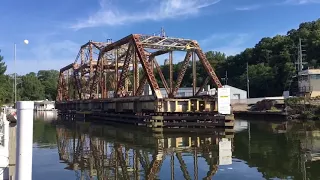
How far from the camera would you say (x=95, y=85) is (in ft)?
186

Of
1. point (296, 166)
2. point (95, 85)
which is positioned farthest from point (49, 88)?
point (296, 166)

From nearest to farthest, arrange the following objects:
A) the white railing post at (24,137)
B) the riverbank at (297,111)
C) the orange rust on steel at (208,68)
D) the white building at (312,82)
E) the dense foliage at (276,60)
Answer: the white railing post at (24,137) < the orange rust on steel at (208,68) < the riverbank at (297,111) < the white building at (312,82) < the dense foliage at (276,60)

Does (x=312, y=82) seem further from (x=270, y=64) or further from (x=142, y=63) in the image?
(x=270, y=64)

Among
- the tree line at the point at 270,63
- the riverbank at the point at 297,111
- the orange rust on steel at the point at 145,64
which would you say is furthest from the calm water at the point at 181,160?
the tree line at the point at 270,63

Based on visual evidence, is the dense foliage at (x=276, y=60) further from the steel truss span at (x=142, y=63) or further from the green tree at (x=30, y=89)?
the green tree at (x=30, y=89)

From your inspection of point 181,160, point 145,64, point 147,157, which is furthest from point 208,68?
point 181,160

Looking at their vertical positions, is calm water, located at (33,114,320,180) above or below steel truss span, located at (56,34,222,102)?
below

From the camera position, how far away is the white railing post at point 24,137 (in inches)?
161

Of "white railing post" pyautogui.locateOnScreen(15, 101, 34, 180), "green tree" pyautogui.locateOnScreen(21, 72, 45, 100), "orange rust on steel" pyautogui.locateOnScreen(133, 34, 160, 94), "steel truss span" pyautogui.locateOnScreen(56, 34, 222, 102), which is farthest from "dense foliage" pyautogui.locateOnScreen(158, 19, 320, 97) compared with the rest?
"white railing post" pyautogui.locateOnScreen(15, 101, 34, 180)

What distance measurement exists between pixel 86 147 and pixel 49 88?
145 meters

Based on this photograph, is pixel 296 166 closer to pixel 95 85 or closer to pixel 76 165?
pixel 76 165

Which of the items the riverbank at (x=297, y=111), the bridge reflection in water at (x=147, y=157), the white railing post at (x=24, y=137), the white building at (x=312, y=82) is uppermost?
the white building at (x=312, y=82)

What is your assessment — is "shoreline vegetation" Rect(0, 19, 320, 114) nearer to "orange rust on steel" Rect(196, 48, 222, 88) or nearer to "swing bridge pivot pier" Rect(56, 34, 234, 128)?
"swing bridge pivot pier" Rect(56, 34, 234, 128)

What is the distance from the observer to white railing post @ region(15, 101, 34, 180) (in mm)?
4094
